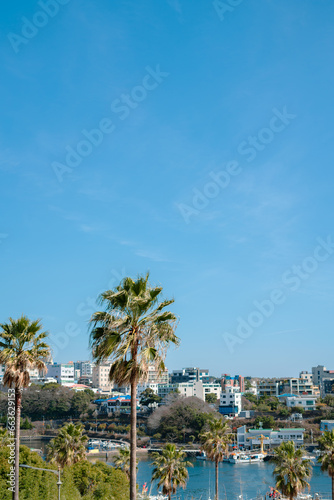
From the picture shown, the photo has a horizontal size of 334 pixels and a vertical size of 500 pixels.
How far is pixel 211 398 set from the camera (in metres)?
179

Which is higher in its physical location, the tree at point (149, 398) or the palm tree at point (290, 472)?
the palm tree at point (290, 472)

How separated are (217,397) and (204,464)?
7422 cm

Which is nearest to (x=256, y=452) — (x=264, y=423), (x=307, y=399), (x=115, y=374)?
→ (x=264, y=423)

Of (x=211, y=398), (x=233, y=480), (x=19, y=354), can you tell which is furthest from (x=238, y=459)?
(x=19, y=354)

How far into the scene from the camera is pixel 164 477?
1399 inches

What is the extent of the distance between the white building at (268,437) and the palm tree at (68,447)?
96.9 m

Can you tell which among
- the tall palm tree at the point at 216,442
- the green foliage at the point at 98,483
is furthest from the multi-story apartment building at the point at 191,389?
the green foliage at the point at 98,483

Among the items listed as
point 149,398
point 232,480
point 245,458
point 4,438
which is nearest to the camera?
point 4,438

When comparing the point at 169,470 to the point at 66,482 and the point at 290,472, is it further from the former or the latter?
the point at 66,482

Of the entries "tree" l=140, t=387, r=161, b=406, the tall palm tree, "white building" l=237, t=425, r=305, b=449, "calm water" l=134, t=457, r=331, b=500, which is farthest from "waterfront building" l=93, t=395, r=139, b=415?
the tall palm tree

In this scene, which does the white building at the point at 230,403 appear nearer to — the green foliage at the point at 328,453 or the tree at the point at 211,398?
the tree at the point at 211,398

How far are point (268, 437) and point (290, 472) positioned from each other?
103445 millimetres

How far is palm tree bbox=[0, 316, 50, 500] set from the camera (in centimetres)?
2100

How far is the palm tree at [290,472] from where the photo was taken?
34.3m
